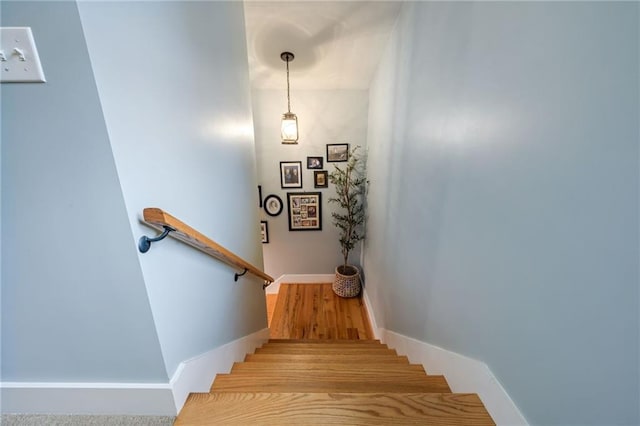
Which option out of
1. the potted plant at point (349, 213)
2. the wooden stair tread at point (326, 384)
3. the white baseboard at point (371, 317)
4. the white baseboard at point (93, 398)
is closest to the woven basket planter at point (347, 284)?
the potted plant at point (349, 213)

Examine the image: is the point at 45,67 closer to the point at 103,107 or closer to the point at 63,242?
the point at 103,107

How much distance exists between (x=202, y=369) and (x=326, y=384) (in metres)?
0.55

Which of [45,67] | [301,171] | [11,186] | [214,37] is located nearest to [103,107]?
[45,67]

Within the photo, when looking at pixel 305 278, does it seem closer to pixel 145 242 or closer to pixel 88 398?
pixel 88 398

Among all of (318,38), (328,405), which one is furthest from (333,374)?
(318,38)

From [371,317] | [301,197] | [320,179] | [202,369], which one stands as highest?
[320,179]

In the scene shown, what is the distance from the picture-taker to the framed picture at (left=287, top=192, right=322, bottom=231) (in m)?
3.44

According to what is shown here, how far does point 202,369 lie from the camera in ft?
3.28

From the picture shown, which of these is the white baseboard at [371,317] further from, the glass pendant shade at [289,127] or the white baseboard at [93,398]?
the glass pendant shade at [289,127]

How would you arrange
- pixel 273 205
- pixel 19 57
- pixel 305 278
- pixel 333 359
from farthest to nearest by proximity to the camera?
1. pixel 305 278
2. pixel 273 205
3. pixel 333 359
4. pixel 19 57

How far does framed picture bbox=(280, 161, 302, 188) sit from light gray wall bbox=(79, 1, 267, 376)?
5.63ft

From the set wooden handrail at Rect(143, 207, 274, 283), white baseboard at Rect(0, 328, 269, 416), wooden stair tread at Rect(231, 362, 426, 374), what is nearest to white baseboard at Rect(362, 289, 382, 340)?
wooden stair tread at Rect(231, 362, 426, 374)

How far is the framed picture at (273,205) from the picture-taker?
11.4 feet

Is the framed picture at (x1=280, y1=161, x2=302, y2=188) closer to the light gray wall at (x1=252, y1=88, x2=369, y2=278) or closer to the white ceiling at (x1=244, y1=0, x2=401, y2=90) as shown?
the light gray wall at (x1=252, y1=88, x2=369, y2=278)
